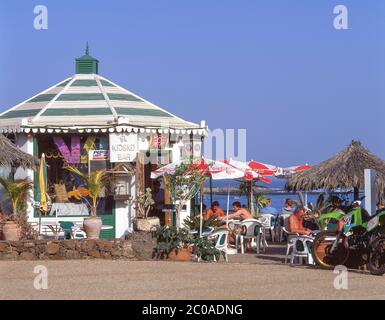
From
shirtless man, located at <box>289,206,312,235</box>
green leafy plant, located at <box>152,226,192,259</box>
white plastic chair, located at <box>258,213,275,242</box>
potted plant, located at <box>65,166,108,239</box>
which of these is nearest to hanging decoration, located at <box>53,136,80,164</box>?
potted plant, located at <box>65,166,108,239</box>

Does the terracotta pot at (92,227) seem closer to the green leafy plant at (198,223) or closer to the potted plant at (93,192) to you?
the potted plant at (93,192)

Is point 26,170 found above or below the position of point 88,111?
below

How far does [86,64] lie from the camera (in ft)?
79.3

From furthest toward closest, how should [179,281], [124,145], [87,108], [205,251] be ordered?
[87,108] < [124,145] < [205,251] < [179,281]

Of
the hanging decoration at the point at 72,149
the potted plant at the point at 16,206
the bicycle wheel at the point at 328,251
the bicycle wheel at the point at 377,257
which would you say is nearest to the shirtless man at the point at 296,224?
the bicycle wheel at the point at 328,251

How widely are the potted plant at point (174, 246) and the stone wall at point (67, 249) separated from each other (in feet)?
1.73

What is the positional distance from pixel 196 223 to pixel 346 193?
A: 11.8ft

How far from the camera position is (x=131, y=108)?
22797mm

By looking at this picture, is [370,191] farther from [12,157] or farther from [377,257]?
[12,157]

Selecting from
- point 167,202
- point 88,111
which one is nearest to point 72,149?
point 88,111

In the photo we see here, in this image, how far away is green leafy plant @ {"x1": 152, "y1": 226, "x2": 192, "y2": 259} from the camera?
1647 cm

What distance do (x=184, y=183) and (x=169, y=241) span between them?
327 centimetres

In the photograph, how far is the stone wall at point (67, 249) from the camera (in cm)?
1659
